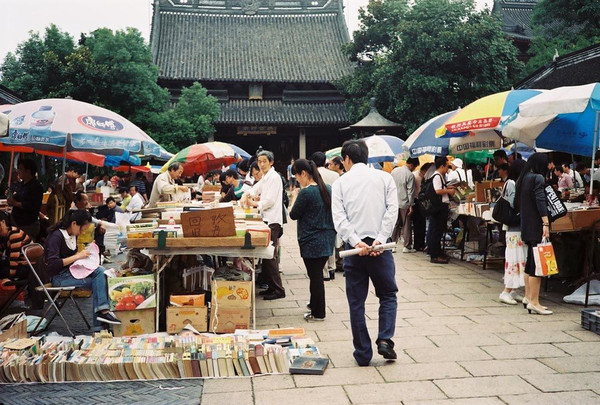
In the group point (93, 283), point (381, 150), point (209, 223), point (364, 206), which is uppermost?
point (381, 150)

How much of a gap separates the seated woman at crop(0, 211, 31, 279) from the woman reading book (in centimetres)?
302

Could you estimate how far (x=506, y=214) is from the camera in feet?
22.7

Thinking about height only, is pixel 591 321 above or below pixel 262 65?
below

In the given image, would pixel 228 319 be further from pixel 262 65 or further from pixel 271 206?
pixel 262 65

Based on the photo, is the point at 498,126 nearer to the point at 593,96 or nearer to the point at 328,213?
the point at 593,96

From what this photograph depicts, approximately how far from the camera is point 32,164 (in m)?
8.19

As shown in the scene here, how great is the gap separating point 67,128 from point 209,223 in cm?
226

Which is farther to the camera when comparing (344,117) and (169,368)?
(344,117)

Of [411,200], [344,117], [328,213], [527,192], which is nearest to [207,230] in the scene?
[328,213]

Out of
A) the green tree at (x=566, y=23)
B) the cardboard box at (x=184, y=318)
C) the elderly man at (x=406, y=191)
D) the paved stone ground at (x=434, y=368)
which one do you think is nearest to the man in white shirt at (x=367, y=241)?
the paved stone ground at (x=434, y=368)

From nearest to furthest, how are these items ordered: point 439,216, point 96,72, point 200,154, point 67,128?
1. point 67,128
2. point 439,216
3. point 200,154
4. point 96,72

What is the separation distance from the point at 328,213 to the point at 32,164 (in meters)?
4.42

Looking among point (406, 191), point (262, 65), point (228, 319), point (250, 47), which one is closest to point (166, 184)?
point (406, 191)

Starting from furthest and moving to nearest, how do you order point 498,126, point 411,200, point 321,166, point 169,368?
point 411,200, point 321,166, point 498,126, point 169,368
